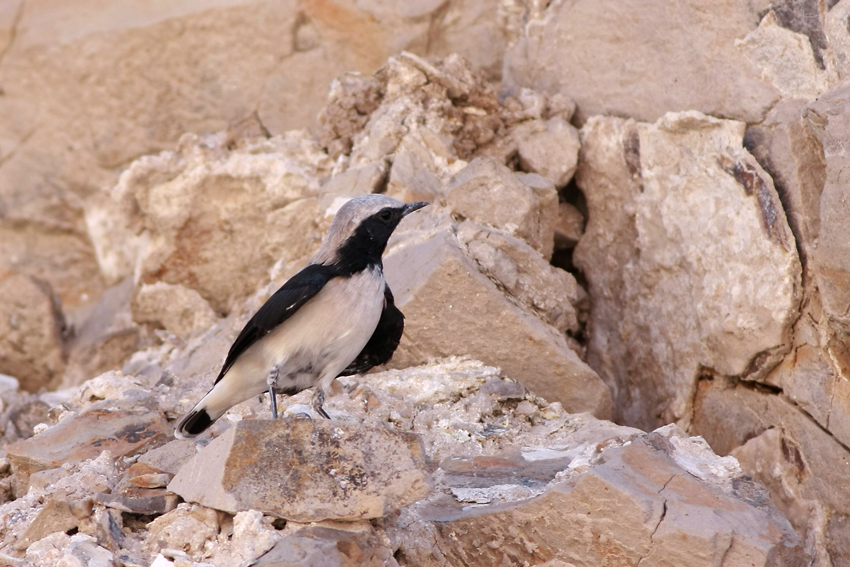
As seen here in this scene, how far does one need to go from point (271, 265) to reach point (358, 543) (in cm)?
399

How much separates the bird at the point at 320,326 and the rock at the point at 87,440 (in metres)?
0.29

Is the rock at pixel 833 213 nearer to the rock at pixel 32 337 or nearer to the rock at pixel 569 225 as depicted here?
the rock at pixel 569 225

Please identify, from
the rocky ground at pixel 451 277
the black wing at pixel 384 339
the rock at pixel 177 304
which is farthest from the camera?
the rock at pixel 177 304

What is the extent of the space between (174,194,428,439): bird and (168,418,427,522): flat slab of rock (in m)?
0.70

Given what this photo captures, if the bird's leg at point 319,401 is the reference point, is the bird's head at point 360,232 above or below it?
above

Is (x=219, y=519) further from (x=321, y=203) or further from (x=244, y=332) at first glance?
(x=321, y=203)

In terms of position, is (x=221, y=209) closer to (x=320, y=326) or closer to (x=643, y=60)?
(x=320, y=326)

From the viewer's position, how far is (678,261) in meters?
5.72

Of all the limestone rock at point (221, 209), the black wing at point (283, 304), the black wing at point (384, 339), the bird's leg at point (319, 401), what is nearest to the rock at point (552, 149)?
the limestone rock at point (221, 209)

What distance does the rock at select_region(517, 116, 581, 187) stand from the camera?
6.36 m

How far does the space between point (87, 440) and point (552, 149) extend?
12.1ft

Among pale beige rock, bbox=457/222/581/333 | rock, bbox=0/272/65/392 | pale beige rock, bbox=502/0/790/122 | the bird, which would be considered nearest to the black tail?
the bird

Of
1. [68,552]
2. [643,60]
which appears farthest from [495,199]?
[68,552]

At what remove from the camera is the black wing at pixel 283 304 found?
4195mm
